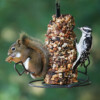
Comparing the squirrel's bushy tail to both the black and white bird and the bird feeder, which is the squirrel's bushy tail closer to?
the bird feeder

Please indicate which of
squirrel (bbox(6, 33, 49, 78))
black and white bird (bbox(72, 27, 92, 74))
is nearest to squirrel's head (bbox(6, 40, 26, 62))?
squirrel (bbox(6, 33, 49, 78))

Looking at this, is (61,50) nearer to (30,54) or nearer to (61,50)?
(61,50)

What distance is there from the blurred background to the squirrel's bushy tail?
1521 mm

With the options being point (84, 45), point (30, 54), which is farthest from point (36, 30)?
point (84, 45)

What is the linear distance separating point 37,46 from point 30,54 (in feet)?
0.29

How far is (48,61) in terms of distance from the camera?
3.34 metres

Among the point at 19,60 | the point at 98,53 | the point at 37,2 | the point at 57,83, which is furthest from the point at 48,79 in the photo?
the point at 37,2

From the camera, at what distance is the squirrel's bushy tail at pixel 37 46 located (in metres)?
3.27

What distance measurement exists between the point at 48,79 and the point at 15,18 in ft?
6.67

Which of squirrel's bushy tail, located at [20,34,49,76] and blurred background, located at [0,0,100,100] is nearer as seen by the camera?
squirrel's bushy tail, located at [20,34,49,76]

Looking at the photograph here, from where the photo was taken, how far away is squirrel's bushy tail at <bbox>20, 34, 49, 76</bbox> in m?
3.27

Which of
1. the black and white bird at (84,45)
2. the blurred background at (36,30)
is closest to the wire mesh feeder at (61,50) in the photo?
the black and white bird at (84,45)

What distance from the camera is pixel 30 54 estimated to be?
3.29 metres

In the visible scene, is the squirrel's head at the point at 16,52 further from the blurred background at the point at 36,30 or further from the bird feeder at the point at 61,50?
the blurred background at the point at 36,30
